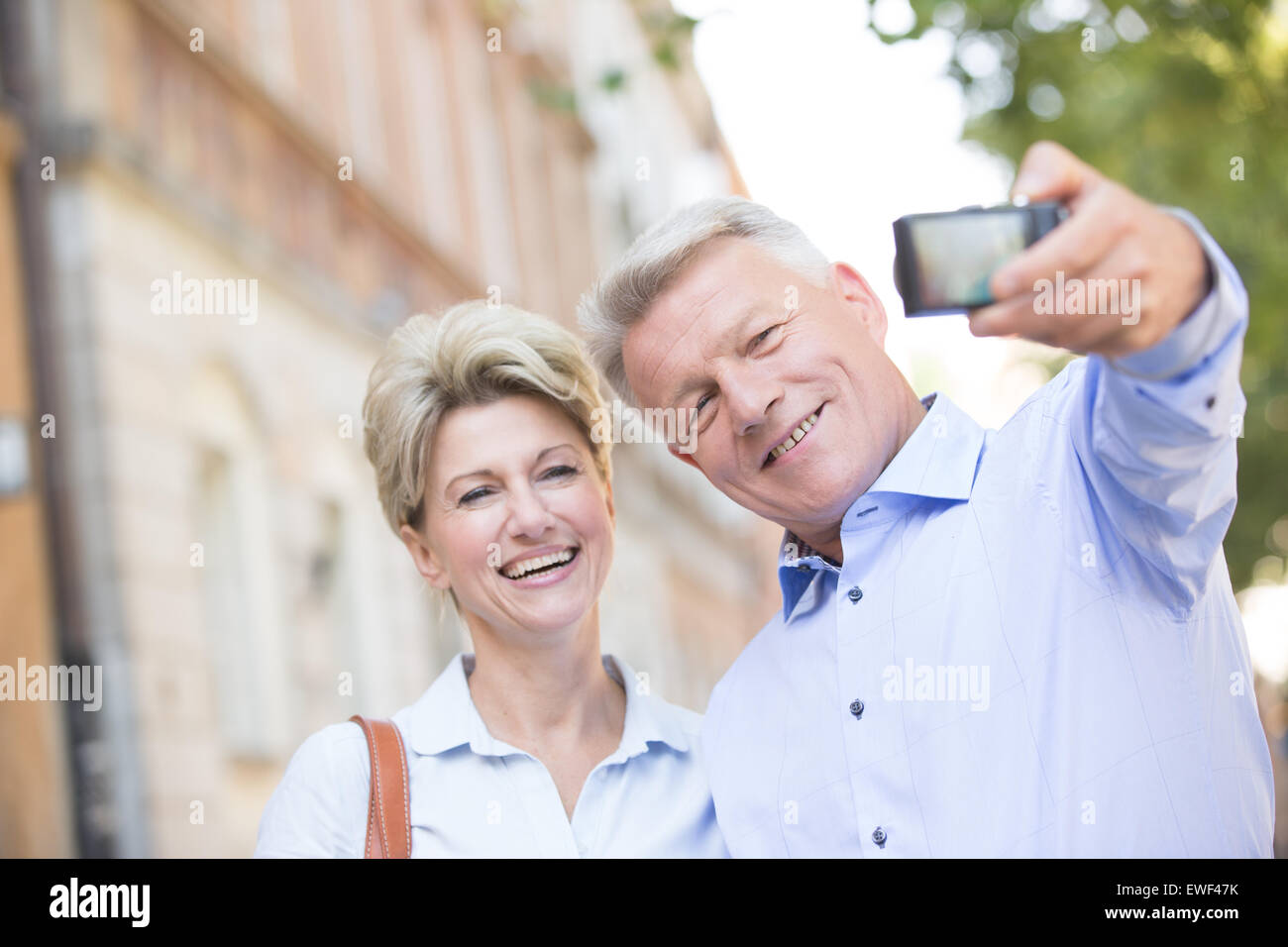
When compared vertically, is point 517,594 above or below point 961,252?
below

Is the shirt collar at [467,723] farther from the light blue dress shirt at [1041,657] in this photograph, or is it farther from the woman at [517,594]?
the light blue dress shirt at [1041,657]

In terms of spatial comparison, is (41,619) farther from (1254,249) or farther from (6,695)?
(1254,249)

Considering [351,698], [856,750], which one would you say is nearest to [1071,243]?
[856,750]

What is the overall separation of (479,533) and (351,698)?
689 centimetres

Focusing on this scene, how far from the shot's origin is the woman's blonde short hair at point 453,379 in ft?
9.20

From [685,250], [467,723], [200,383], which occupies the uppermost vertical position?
[200,383]

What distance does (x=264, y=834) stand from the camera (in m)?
2.57

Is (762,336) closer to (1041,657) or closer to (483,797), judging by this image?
(1041,657)

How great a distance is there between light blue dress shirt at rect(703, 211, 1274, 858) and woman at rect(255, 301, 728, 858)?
1.42 feet

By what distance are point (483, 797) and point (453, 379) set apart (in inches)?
29.3

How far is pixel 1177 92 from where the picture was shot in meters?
7.42

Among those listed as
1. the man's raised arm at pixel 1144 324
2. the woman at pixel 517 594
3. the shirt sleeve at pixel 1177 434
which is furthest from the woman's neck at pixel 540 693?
the man's raised arm at pixel 1144 324

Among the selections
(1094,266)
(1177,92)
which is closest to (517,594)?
(1094,266)

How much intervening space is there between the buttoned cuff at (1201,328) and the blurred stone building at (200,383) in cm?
316
